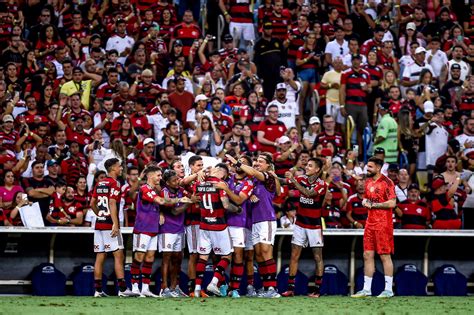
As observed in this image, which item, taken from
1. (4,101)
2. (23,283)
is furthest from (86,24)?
(23,283)

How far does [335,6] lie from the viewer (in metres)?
26.0

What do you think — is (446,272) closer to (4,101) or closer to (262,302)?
(262,302)

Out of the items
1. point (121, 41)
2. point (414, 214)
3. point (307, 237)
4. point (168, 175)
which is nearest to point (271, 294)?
point (307, 237)

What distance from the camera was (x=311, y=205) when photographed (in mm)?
17656

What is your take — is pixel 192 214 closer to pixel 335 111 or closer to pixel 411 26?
pixel 335 111

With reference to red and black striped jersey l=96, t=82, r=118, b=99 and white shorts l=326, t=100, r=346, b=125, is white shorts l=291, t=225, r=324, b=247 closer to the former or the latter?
white shorts l=326, t=100, r=346, b=125

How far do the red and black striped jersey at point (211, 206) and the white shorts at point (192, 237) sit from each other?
0.65m

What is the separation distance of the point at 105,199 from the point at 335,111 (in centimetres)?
756

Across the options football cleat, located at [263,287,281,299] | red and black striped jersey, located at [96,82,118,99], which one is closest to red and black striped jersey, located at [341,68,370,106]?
red and black striped jersey, located at [96,82,118,99]

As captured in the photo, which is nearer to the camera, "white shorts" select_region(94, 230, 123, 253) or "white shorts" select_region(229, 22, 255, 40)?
"white shorts" select_region(94, 230, 123, 253)

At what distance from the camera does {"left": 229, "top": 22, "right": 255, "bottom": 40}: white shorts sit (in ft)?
82.6

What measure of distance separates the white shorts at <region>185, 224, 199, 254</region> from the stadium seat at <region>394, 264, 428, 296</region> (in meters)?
3.83

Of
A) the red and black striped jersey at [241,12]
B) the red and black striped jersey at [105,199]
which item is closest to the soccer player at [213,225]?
the red and black striped jersey at [105,199]

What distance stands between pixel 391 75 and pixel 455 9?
4557mm
